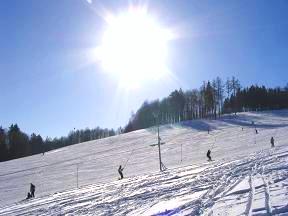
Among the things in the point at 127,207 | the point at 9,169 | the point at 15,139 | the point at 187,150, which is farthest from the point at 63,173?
the point at 15,139

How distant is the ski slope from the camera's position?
1347cm

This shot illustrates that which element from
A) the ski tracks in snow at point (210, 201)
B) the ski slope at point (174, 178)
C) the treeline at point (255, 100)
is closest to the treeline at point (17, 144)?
the ski slope at point (174, 178)

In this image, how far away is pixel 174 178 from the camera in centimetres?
2522

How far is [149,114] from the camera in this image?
492 feet

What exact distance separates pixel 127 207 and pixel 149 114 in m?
134

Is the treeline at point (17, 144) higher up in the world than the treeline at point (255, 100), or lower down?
lower down

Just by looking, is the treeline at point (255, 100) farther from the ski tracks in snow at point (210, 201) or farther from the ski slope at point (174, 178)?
the ski tracks in snow at point (210, 201)

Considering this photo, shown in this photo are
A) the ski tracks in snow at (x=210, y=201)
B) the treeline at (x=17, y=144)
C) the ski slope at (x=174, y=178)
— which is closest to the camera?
the ski tracks in snow at (x=210, y=201)

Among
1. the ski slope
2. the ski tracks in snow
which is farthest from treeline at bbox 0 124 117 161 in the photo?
the ski tracks in snow

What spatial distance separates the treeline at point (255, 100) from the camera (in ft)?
424

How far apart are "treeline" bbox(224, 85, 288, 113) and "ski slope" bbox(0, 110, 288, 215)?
19.7 metres

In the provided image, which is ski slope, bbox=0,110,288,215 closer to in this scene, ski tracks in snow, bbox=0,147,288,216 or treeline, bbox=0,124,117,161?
ski tracks in snow, bbox=0,147,288,216

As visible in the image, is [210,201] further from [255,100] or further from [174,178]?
[255,100]

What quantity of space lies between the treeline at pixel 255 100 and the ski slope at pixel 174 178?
19728 mm
